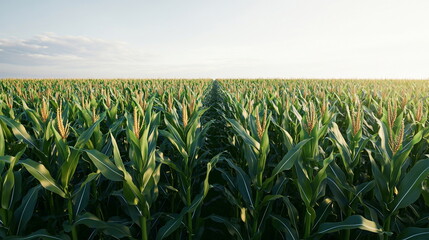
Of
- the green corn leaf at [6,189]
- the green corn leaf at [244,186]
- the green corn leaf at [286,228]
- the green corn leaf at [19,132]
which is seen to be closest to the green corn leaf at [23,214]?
the green corn leaf at [6,189]

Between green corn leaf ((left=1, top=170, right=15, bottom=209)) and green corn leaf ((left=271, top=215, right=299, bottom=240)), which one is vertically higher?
green corn leaf ((left=1, top=170, right=15, bottom=209))

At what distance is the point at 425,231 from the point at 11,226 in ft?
11.0

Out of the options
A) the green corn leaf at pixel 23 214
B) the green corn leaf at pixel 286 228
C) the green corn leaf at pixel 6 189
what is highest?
the green corn leaf at pixel 6 189

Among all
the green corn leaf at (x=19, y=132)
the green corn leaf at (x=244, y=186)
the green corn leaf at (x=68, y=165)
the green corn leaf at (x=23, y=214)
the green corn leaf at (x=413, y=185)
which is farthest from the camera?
the green corn leaf at (x=19, y=132)

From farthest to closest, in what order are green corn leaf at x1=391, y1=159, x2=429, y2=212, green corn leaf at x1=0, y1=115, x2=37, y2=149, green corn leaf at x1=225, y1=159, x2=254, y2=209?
green corn leaf at x1=0, y1=115, x2=37, y2=149, green corn leaf at x1=225, y1=159, x2=254, y2=209, green corn leaf at x1=391, y1=159, x2=429, y2=212

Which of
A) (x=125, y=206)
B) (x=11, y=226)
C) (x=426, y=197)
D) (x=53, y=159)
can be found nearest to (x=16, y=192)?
(x=11, y=226)

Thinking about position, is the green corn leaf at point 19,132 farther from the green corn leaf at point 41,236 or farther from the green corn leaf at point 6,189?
the green corn leaf at point 41,236

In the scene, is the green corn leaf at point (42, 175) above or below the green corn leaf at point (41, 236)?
above

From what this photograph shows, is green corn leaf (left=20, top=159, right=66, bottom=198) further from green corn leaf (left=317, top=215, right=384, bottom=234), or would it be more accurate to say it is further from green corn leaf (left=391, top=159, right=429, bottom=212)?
green corn leaf (left=391, top=159, right=429, bottom=212)

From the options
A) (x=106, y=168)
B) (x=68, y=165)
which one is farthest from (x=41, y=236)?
(x=106, y=168)

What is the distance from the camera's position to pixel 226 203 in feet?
14.8

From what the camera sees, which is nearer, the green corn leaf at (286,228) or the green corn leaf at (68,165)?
the green corn leaf at (68,165)

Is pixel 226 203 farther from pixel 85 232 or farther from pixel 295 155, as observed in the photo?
pixel 295 155

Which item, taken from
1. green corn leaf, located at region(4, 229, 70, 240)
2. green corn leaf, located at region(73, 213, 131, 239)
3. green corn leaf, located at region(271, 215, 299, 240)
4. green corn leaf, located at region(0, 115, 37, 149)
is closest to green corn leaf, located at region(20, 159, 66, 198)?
green corn leaf, located at region(73, 213, 131, 239)
